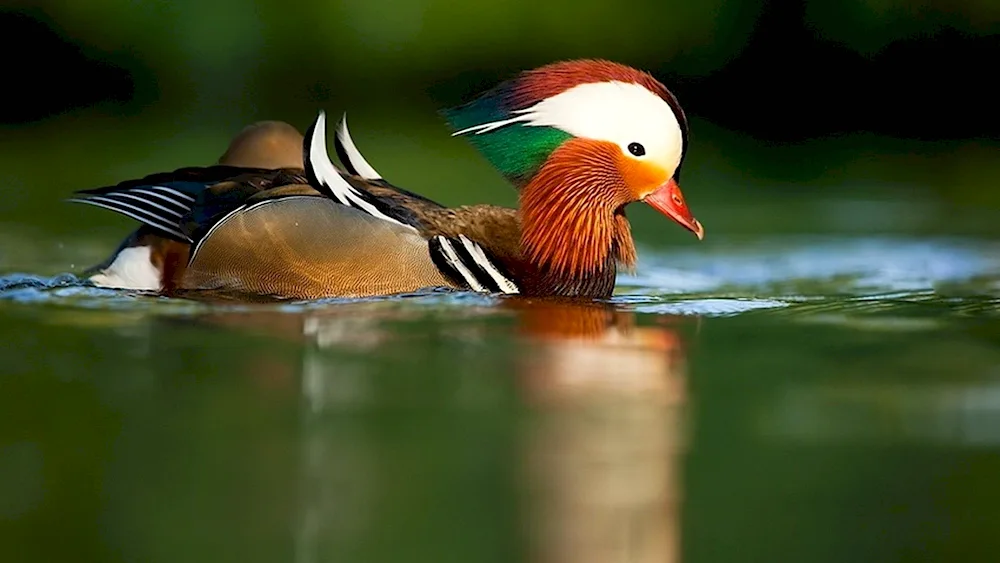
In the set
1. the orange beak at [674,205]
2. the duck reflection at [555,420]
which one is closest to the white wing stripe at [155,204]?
the duck reflection at [555,420]

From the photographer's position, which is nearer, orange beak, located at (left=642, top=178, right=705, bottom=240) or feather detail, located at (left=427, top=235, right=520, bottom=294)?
feather detail, located at (left=427, top=235, right=520, bottom=294)

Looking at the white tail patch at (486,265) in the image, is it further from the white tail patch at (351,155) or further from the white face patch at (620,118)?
the white tail patch at (351,155)

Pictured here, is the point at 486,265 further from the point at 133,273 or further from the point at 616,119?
the point at 133,273

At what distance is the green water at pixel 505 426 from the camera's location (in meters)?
3.18

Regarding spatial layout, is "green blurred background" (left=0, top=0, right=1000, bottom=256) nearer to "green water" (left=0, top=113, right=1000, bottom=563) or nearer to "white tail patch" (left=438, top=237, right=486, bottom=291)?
"white tail patch" (left=438, top=237, right=486, bottom=291)

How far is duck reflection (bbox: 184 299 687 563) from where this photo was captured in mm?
3180

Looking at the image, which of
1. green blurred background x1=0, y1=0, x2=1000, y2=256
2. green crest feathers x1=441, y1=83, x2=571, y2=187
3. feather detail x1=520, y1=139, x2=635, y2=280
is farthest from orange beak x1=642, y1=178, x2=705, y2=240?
green blurred background x1=0, y1=0, x2=1000, y2=256

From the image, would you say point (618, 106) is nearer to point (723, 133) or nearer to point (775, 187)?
point (775, 187)

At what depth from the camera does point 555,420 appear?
12.9 ft

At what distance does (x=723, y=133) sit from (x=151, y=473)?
10646 mm

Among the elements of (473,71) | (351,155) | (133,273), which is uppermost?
(473,71)

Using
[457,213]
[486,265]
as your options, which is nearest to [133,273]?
[457,213]

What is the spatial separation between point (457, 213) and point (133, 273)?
1203mm

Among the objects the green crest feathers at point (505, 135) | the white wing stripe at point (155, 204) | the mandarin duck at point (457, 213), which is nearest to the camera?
the mandarin duck at point (457, 213)
